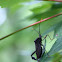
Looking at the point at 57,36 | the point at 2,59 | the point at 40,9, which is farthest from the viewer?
the point at 2,59

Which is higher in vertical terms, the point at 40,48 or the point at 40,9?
the point at 40,9

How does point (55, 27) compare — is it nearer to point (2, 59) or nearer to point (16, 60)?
point (16, 60)

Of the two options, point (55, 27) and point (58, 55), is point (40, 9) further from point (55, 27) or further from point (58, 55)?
point (58, 55)

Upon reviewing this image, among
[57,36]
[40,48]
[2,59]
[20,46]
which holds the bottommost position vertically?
[2,59]

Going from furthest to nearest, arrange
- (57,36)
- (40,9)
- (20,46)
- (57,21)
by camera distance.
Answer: (20,46) < (40,9) < (57,21) < (57,36)

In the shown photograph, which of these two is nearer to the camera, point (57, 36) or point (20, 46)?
point (57, 36)

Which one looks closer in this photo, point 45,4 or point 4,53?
point 45,4

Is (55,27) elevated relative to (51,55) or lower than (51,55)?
elevated

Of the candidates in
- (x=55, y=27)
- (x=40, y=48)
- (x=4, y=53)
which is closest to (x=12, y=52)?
(x=4, y=53)

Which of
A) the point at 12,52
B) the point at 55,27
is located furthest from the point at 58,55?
the point at 12,52
